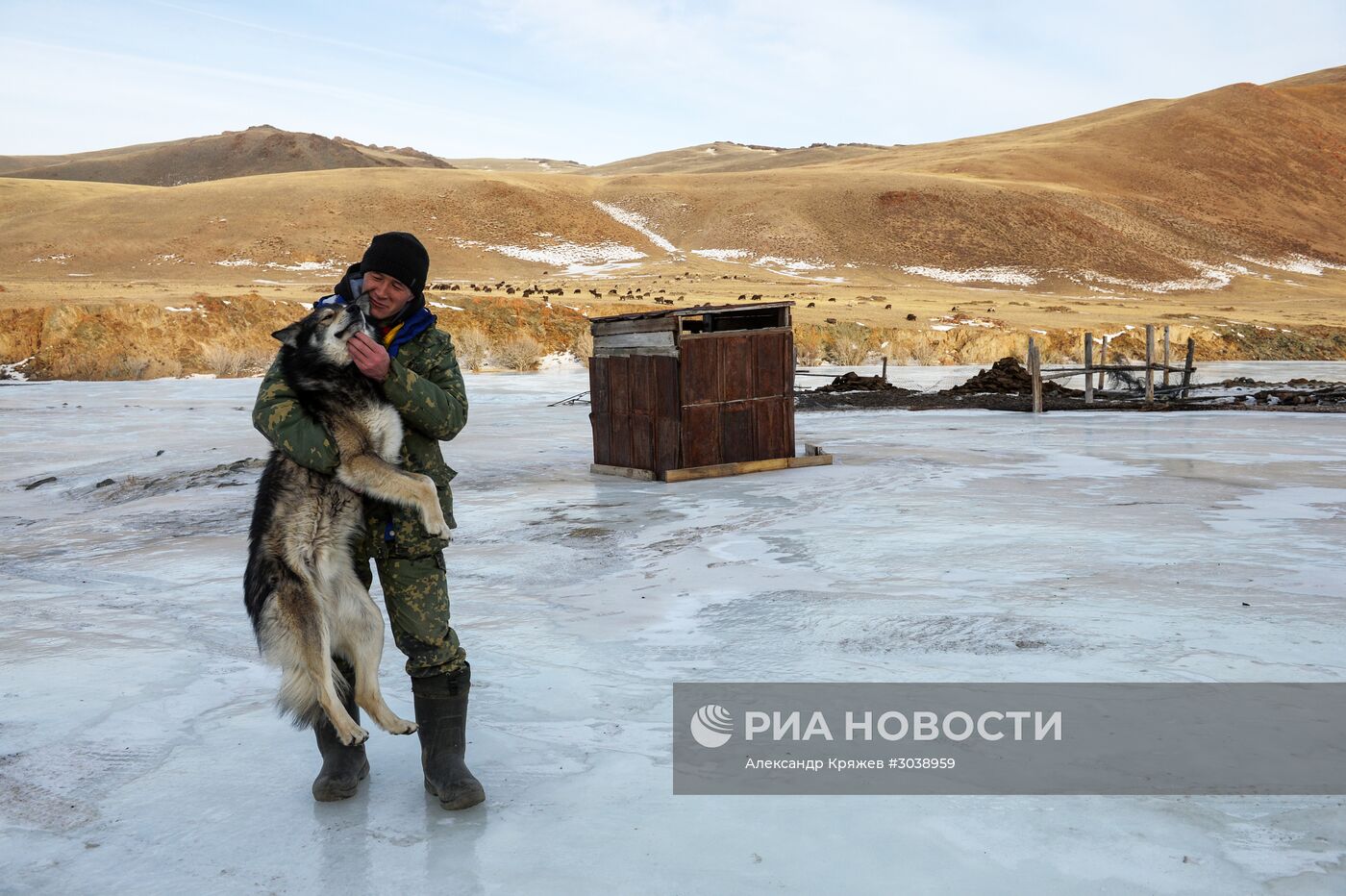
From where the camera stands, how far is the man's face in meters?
3.34

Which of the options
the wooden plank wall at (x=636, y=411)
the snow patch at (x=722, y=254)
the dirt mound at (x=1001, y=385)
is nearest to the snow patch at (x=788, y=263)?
the snow patch at (x=722, y=254)

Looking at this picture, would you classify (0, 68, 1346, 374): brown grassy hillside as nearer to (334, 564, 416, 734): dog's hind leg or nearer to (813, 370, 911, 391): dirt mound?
(813, 370, 911, 391): dirt mound

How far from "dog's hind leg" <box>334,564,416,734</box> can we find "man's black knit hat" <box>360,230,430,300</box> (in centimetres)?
90

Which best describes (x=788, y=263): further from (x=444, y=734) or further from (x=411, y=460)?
(x=444, y=734)

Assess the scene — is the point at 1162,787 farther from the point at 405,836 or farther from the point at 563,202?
the point at 563,202

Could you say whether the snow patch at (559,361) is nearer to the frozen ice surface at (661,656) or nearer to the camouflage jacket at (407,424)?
the frozen ice surface at (661,656)

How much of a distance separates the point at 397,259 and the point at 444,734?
4.69 ft

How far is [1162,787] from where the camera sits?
3.59m

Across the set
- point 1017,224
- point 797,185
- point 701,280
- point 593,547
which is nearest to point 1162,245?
point 1017,224

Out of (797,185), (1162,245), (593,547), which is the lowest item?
(593,547)

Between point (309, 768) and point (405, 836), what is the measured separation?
2.36 ft

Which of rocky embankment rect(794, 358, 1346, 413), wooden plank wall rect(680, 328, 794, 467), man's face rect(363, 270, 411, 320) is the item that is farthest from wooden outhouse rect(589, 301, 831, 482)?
man's face rect(363, 270, 411, 320)

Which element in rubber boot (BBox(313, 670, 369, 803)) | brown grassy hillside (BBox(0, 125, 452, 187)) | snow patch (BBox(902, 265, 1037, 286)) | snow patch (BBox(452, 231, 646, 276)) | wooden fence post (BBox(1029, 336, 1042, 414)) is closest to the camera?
rubber boot (BBox(313, 670, 369, 803))

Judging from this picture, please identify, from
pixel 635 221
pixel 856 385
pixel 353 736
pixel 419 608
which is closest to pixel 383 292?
pixel 419 608
